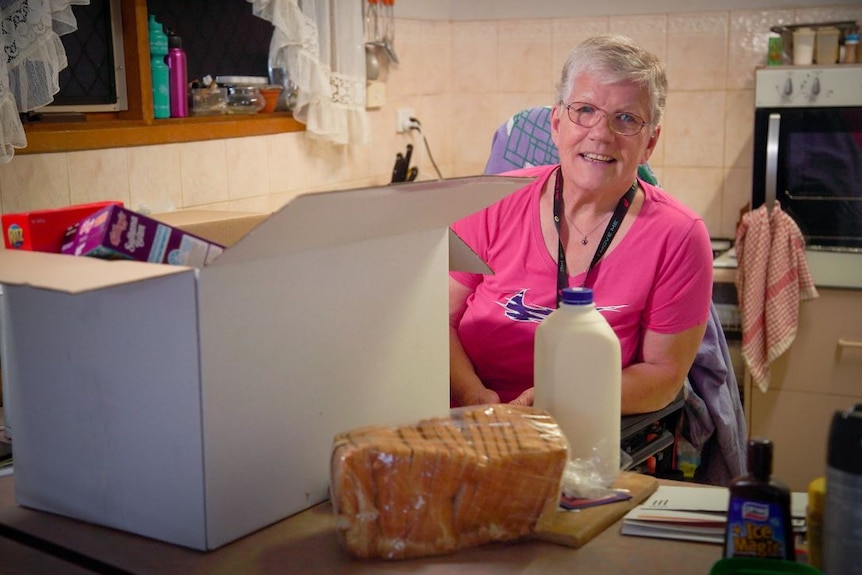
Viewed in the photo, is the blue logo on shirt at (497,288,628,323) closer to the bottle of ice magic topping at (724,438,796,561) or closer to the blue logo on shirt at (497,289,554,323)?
the blue logo on shirt at (497,289,554,323)

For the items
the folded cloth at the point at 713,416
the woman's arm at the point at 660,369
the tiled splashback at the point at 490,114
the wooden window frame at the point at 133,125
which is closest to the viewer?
the woman's arm at the point at 660,369

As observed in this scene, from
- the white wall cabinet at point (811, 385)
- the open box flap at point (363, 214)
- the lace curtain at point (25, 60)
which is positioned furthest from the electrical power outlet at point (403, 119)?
the open box flap at point (363, 214)

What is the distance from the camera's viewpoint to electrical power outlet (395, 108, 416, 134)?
379 cm

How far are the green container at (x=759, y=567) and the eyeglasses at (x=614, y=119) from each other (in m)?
1.01

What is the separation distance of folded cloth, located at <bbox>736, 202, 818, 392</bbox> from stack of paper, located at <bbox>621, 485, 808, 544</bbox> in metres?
2.13

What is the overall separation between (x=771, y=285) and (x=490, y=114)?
1436 millimetres

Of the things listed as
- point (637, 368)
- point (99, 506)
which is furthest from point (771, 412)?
point (99, 506)

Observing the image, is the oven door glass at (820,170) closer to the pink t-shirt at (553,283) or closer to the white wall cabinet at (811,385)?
the white wall cabinet at (811,385)

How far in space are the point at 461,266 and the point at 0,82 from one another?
1166mm

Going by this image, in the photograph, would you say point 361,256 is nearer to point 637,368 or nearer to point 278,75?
point 637,368

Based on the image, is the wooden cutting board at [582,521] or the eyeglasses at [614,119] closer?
the wooden cutting board at [582,521]

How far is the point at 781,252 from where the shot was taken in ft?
10.5

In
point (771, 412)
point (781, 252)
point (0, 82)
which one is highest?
point (0, 82)

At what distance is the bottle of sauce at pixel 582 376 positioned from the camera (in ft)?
3.91
